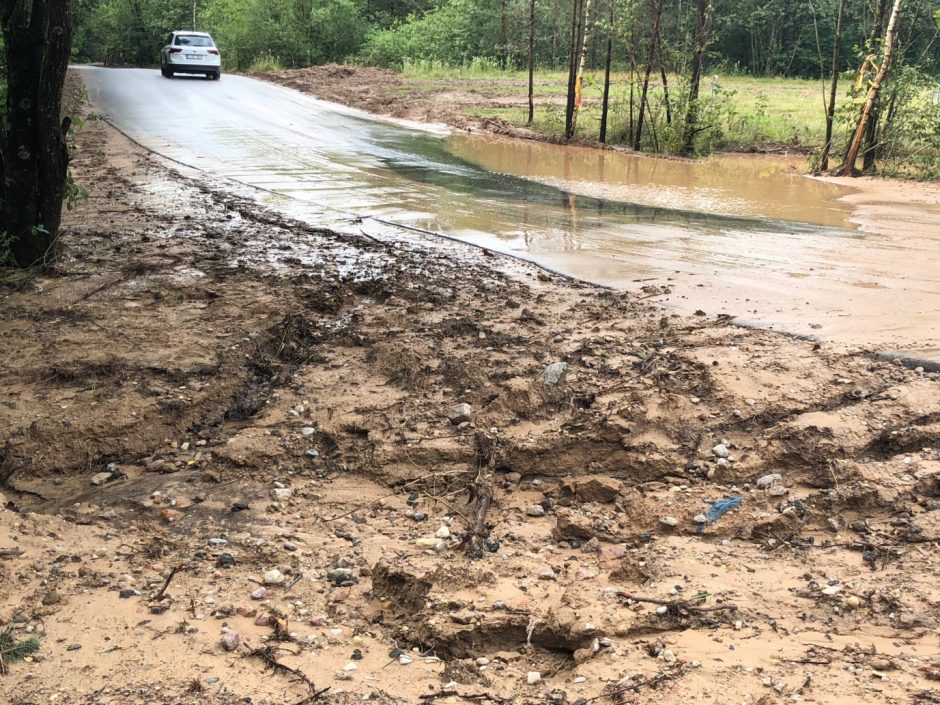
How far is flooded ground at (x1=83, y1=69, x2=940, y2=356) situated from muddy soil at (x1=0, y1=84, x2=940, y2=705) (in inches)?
34.8

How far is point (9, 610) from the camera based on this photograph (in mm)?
3293

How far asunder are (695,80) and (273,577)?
1520 cm

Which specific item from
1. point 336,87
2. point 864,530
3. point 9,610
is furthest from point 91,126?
point 864,530

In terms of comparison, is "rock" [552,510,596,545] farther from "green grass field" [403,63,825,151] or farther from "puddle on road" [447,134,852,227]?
"green grass field" [403,63,825,151]

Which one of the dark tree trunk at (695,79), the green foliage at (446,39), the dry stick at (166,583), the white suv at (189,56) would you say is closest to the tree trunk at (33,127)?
the dry stick at (166,583)

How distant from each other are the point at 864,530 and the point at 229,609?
2.84 meters

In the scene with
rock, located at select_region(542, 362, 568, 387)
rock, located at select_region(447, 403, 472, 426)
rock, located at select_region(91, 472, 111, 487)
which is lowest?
rock, located at select_region(91, 472, 111, 487)

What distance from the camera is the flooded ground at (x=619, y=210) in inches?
266

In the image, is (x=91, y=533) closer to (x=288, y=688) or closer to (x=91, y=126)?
(x=288, y=688)

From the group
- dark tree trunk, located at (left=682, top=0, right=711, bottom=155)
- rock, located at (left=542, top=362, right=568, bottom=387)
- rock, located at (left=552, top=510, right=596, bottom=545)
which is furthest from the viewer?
dark tree trunk, located at (left=682, top=0, right=711, bottom=155)

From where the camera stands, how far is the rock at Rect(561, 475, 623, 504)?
4.41 m

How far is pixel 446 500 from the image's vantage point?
14.6ft

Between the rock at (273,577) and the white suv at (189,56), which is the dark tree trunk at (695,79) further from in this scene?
the white suv at (189,56)

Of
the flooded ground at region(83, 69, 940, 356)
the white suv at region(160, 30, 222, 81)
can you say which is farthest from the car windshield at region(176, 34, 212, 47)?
the flooded ground at region(83, 69, 940, 356)
